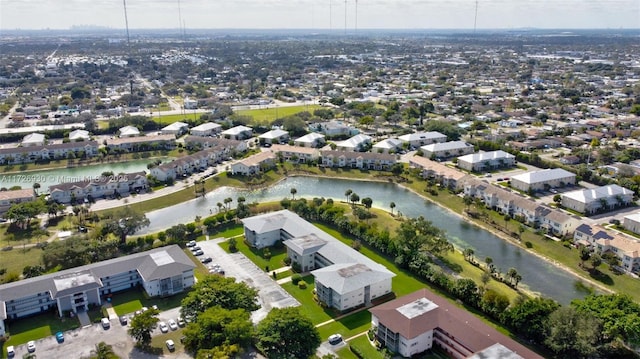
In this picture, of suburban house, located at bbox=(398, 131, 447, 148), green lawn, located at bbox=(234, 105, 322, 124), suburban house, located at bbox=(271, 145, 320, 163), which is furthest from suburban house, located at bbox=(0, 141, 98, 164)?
suburban house, located at bbox=(398, 131, 447, 148)

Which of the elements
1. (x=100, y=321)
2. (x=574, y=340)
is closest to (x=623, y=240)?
(x=574, y=340)

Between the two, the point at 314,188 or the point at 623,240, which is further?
Result: the point at 314,188

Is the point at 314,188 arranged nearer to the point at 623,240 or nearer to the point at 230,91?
the point at 623,240

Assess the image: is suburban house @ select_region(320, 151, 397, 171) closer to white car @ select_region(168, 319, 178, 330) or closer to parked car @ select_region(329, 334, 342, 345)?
parked car @ select_region(329, 334, 342, 345)

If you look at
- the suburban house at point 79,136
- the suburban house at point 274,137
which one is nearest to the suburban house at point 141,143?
the suburban house at point 79,136

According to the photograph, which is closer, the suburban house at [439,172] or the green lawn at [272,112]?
the suburban house at [439,172]

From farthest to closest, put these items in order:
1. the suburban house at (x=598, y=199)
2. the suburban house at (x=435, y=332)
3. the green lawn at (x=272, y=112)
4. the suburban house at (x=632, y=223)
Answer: the green lawn at (x=272, y=112), the suburban house at (x=598, y=199), the suburban house at (x=632, y=223), the suburban house at (x=435, y=332)

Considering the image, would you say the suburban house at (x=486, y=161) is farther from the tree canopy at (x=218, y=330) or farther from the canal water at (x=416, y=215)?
the tree canopy at (x=218, y=330)
